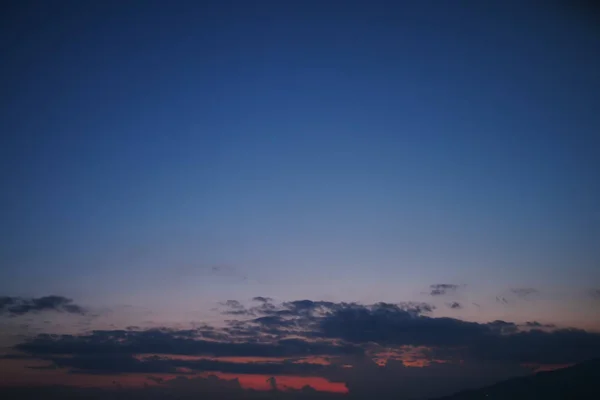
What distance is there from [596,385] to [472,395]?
90.2 feet

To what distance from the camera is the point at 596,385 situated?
A: 389ft

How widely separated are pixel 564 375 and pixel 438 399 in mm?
30224

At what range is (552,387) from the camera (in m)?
122

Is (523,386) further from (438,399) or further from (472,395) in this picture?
(438,399)

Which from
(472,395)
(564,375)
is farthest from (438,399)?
(564,375)

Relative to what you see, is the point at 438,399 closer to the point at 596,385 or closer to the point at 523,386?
the point at 523,386

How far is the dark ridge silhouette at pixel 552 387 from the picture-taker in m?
117

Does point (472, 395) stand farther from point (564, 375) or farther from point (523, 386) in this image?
point (564, 375)

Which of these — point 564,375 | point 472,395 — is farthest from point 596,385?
point 472,395

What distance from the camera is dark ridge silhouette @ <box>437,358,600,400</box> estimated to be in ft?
384

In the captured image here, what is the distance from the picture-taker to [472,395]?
431 ft

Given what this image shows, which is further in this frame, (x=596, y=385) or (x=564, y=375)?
(x=564, y=375)

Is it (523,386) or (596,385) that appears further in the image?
(523,386)

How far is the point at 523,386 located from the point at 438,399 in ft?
67.2
